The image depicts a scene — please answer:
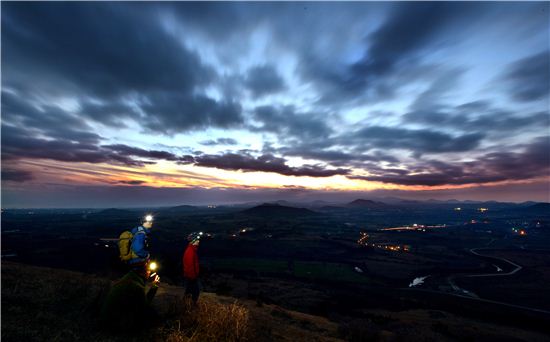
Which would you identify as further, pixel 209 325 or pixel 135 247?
pixel 135 247

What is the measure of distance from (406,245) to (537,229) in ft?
437

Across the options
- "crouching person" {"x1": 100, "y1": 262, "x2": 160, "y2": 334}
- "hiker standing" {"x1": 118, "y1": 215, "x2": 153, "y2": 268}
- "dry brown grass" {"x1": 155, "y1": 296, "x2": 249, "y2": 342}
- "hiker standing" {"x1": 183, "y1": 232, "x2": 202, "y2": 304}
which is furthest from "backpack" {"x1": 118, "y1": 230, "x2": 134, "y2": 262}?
"hiker standing" {"x1": 183, "y1": 232, "x2": 202, "y2": 304}

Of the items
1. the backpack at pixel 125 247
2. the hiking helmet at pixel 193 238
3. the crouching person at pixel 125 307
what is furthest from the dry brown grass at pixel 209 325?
the hiking helmet at pixel 193 238

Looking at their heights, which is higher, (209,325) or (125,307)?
(125,307)

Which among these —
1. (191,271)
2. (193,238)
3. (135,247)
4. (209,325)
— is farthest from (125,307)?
(193,238)

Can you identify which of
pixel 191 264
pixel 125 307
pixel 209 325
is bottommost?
pixel 209 325

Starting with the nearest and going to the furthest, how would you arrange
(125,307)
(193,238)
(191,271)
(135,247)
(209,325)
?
(125,307)
(209,325)
(135,247)
(191,271)
(193,238)

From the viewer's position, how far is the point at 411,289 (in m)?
67.1

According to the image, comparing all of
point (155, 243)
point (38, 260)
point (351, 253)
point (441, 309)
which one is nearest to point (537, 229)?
point (351, 253)

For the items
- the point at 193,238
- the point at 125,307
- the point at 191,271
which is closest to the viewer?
the point at 125,307

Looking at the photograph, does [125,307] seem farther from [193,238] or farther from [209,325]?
[193,238]

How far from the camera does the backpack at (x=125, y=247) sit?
7.69m

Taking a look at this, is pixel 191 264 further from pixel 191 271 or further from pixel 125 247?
pixel 125 247

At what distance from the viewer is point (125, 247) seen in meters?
7.79
